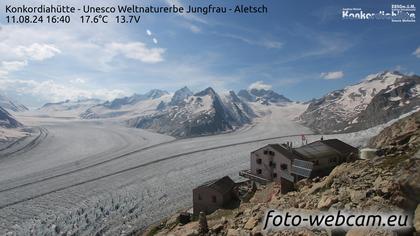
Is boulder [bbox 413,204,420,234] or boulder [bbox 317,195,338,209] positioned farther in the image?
boulder [bbox 317,195,338,209]

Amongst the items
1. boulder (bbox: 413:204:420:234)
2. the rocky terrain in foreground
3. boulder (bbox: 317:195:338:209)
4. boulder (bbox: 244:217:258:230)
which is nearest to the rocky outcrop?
the rocky terrain in foreground

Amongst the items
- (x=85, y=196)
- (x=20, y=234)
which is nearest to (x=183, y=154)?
(x=85, y=196)

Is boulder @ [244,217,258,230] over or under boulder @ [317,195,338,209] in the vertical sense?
under

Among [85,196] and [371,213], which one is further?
[85,196]

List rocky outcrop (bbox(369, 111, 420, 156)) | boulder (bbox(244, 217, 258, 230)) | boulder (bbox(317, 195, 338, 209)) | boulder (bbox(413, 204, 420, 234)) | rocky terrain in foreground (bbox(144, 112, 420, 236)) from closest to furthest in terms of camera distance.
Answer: boulder (bbox(413, 204, 420, 234))
rocky terrain in foreground (bbox(144, 112, 420, 236))
boulder (bbox(317, 195, 338, 209))
boulder (bbox(244, 217, 258, 230))
rocky outcrop (bbox(369, 111, 420, 156))

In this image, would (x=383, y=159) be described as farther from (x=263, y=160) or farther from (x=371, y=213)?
(x=263, y=160)

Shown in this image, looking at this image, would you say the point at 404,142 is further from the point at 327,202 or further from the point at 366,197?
the point at 327,202

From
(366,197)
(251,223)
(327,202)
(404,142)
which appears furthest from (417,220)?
(404,142)

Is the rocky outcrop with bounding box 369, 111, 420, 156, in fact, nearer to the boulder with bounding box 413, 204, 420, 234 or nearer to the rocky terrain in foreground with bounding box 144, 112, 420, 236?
the rocky terrain in foreground with bounding box 144, 112, 420, 236

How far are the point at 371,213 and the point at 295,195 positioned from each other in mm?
9214

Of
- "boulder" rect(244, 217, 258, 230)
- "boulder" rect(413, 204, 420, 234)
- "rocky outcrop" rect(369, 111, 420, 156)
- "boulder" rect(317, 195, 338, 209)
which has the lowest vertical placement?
"boulder" rect(244, 217, 258, 230)

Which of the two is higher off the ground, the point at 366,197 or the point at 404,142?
the point at 404,142

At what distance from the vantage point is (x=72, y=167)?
85.4 m

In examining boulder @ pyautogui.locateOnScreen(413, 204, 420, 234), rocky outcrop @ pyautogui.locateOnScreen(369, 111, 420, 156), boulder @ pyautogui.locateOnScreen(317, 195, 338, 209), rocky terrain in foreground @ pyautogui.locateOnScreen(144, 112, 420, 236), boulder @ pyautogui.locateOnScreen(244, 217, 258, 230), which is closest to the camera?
boulder @ pyautogui.locateOnScreen(413, 204, 420, 234)
